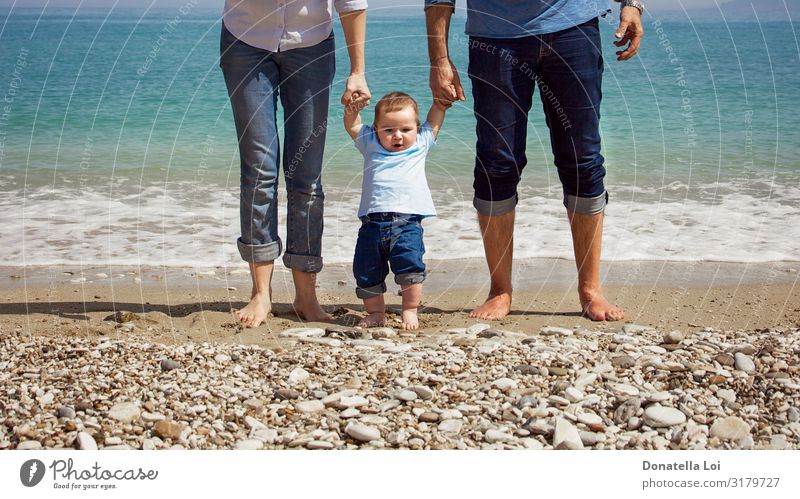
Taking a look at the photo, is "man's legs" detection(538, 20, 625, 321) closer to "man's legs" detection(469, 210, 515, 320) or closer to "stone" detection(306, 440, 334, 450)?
"man's legs" detection(469, 210, 515, 320)

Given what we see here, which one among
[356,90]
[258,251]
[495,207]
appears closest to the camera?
[356,90]

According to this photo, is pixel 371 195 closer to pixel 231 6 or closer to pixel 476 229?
pixel 231 6

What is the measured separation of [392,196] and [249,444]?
5.69ft

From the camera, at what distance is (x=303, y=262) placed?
488cm

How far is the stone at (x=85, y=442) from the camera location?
10.9 ft

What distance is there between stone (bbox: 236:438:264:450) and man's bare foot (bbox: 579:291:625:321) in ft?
7.58

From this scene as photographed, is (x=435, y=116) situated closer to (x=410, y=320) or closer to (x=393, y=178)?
(x=393, y=178)

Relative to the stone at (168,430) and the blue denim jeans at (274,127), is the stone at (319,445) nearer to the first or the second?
the stone at (168,430)

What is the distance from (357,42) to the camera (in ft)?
14.8

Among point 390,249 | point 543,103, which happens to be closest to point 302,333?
point 390,249

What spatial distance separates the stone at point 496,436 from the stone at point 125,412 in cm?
132

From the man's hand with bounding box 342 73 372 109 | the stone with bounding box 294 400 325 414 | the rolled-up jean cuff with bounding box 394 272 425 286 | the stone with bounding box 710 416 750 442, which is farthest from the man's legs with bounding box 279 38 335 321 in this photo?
the stone with bounding box 710 416 750 442

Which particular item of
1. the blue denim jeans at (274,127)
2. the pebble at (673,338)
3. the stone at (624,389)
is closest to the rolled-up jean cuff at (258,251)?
the blue denim jeans at (274,127)

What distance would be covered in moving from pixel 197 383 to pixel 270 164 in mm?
1256
